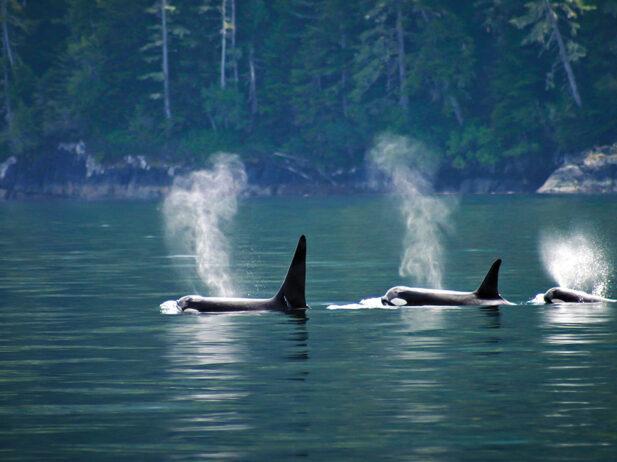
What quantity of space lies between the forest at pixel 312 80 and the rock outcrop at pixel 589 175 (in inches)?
71.5

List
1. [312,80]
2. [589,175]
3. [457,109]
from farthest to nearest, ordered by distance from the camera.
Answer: [312,80] → [457,109] → [589,175]

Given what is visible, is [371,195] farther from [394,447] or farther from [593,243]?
[394,447]

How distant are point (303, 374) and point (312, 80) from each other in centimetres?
11878

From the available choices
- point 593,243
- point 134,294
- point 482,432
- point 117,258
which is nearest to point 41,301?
point 134,294

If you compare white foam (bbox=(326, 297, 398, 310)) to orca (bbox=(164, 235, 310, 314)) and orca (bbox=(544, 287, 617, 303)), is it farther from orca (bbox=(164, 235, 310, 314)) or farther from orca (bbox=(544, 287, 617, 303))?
orca (bbox=(544, 287, 617, 303))

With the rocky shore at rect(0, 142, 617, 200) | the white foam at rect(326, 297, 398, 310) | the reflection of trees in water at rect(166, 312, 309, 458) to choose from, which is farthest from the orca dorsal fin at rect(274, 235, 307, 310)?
the rocky shore at rect(0, 142, 617, 200)

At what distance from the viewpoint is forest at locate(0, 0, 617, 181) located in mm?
119625

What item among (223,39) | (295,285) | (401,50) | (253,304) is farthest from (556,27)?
(295,285)

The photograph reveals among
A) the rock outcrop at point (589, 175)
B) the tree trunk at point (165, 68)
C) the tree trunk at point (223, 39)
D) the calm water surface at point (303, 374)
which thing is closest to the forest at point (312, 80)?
the tree trunk at point (165, 68)

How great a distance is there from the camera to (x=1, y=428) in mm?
14914

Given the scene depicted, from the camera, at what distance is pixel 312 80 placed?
445 feet

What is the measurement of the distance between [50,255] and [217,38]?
3708 inches

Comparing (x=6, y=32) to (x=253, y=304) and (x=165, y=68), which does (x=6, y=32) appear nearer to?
(x=165, y=68)

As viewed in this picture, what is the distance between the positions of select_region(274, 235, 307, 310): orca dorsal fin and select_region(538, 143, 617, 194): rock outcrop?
3447 inches
